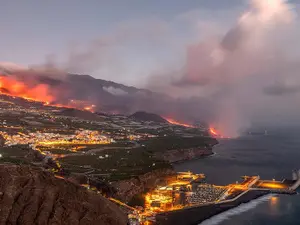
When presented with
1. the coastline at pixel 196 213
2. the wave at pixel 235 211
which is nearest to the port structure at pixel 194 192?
the coastline at pixel 196 213

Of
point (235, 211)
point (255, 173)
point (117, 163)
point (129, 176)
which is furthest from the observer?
point (255, 173)

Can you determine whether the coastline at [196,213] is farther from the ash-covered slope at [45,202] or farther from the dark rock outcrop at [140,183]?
the ash-covered slope at [45,202]

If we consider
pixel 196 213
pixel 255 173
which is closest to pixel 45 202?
pixel 196 213

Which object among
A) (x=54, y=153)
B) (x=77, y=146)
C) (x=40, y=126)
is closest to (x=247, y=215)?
(x=54, y=153)

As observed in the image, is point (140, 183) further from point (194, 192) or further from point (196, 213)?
point (196, 213)

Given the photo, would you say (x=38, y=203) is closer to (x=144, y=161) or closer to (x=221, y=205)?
(x=221, y=205)
